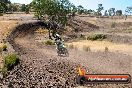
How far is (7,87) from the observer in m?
41.0

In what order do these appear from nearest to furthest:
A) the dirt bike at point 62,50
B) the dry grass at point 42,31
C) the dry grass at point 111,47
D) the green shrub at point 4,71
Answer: the green shrub at point 4,71, the dirt bike at point 62,50, the dry grass at point 111,47, the dry grass at point 42,31

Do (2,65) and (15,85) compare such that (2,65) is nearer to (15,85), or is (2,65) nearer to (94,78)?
(15,85)

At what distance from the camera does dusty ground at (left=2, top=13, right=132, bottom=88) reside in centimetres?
3928

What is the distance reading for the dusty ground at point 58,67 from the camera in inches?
1547

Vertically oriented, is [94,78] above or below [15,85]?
above

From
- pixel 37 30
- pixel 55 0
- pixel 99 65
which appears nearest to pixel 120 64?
pixel 99 65

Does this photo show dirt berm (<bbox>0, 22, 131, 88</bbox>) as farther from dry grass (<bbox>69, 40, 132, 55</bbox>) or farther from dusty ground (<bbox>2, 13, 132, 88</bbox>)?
dry grass (<bbox>69, 40, 132, 55</bbox>)

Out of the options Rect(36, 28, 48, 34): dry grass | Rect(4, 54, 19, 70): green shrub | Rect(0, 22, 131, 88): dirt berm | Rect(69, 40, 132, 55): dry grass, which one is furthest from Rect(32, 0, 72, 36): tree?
Rect(4, 54, 19, 70): green shrub

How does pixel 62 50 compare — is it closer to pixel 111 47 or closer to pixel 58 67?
pixel 58 67

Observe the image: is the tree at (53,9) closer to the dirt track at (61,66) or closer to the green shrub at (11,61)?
the dirt track at (61,66)

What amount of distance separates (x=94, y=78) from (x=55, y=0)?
205ft

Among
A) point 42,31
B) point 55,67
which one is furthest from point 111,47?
point 42,31

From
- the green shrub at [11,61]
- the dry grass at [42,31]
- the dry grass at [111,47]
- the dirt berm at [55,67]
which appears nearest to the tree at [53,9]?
the dry grass at [42,31]

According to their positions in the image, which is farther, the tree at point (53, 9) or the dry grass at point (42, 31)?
the dry grass at point (42, 31)
